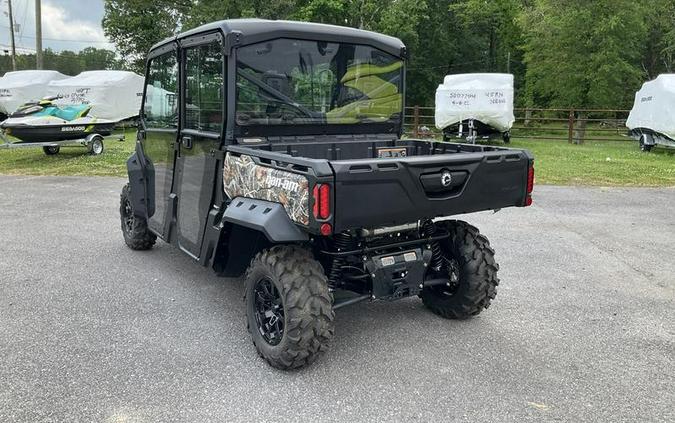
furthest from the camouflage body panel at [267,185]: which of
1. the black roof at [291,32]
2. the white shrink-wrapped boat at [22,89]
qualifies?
the white shrink-wrapped boat at [22,89]

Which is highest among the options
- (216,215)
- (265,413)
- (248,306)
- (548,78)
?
(548,78)

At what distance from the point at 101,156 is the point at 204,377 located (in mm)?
13287

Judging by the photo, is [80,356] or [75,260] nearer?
[80,356]

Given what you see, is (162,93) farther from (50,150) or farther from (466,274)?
(50,150)

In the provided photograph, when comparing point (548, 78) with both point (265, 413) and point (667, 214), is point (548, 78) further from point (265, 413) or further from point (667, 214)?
point (265, 413)

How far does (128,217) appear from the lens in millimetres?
6184

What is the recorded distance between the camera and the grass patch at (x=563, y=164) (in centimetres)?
1180

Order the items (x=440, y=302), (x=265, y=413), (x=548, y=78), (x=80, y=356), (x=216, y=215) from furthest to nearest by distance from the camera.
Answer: (x=548, y=78), (x=440, y=302), (x=216, y=215), (x=80, y=356), (x=265, y=413)

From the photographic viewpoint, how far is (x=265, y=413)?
300 cm

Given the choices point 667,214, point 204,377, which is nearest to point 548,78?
point 667,214

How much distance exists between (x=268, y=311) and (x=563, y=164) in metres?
12.2

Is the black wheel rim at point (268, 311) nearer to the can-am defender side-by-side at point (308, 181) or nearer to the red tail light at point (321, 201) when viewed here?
the can-am defender side-by-side at point (308, 181)

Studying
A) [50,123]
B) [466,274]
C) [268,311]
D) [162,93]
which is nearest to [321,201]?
[268,311]

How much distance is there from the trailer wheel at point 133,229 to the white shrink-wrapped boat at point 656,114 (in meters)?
15.2
